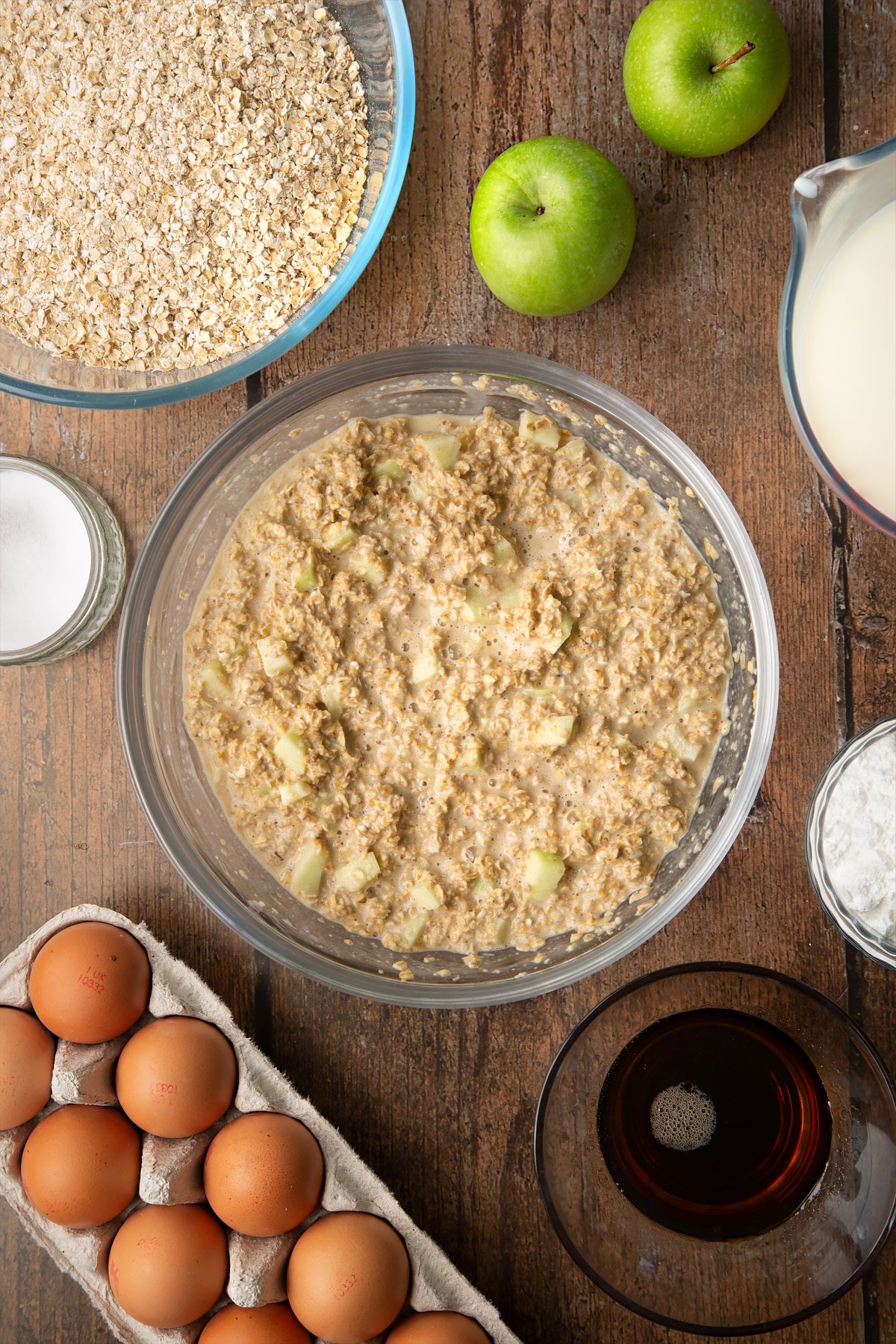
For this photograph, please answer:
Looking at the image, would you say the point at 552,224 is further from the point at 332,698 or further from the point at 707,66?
the point at 332,698

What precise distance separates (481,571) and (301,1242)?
100cm

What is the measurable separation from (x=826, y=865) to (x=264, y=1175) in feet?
2.97

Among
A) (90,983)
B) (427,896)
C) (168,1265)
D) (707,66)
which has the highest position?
(707,66)

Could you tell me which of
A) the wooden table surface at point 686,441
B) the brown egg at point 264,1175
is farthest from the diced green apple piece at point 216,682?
the brown egg at point 264,1175

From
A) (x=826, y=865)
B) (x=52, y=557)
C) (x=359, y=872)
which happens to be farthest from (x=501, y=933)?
(x=52, y=557)

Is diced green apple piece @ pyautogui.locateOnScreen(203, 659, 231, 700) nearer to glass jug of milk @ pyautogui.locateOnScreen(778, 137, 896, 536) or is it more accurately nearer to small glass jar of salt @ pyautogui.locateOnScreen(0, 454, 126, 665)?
small glass jar of salt @ pyautogui.locateOnScreen(0, 454, 126, 665)

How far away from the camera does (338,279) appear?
1537mm

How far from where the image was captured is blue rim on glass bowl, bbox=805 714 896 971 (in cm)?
149

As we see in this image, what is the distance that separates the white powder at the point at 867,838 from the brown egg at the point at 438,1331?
0.80 m

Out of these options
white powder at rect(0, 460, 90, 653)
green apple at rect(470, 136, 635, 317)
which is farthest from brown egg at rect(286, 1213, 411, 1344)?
green apple at rect(470, 136, 635, 317)

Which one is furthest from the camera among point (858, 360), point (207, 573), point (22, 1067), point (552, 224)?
point (207, 573)

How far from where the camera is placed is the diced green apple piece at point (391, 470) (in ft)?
5.14

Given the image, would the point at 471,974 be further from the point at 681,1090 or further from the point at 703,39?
the point at 703,39

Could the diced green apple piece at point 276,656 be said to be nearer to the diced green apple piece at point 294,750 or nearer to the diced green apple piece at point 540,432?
the diced green apple piece at point 294,750
